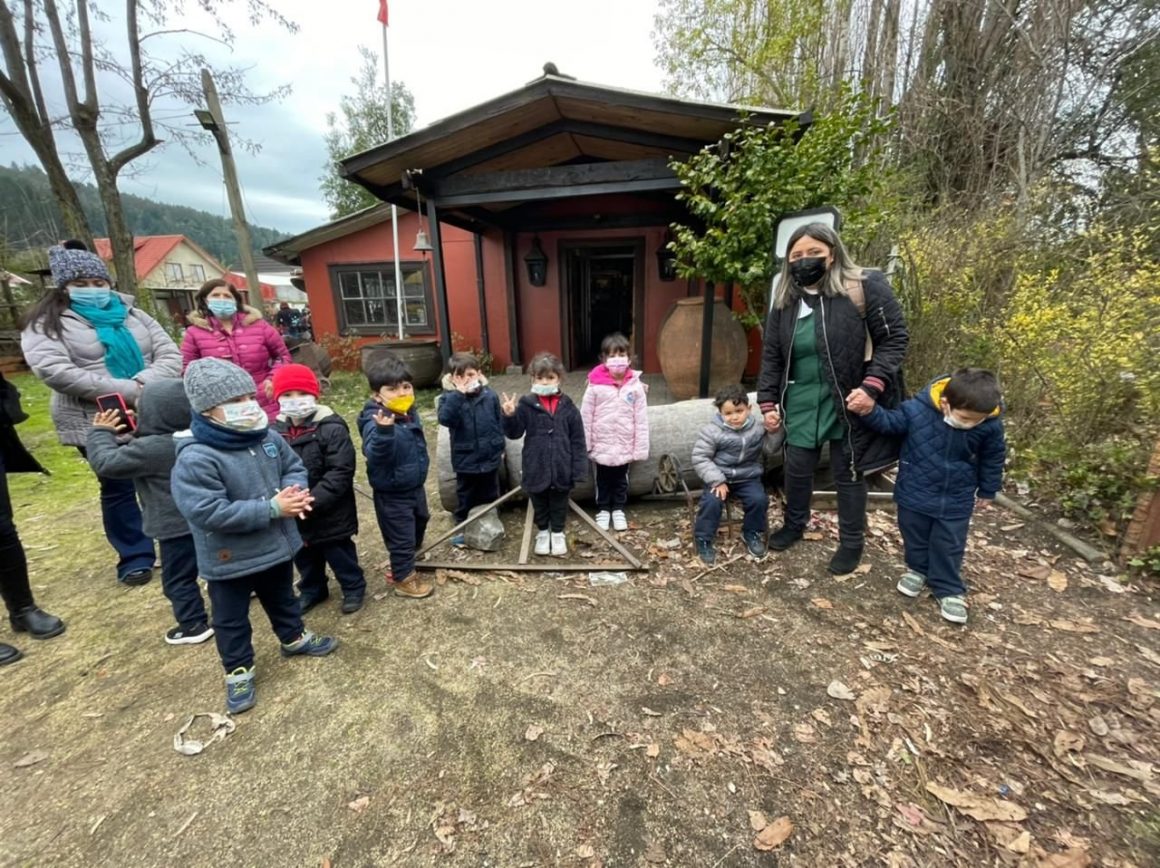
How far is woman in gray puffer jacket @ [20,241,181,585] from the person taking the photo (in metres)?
2.54

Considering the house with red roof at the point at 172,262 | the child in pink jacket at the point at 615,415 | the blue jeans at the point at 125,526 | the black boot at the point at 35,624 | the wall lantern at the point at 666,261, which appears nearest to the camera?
the black boot at the point at 35,624

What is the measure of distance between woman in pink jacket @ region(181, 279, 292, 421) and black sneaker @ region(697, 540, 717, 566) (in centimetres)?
297

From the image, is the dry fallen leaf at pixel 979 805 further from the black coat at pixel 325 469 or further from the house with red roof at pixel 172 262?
the house with red roof at pixel 172 262

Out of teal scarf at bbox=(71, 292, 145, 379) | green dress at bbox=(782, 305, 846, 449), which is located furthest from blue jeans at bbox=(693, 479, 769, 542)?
teal scarf at bbox=(71, 292, 145, 379)

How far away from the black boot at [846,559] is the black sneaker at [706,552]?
689 mm

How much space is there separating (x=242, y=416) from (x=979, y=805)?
2.94 meters

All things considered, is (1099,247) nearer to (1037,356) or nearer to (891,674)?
(1037,356)

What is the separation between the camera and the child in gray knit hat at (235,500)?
1.83m

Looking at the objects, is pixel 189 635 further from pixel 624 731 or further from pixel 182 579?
pixel 624 731

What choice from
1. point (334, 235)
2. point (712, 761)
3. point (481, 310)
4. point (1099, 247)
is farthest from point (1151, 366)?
point (334, 235)

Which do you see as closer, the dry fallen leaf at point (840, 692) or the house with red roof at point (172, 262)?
the dry fallen leaf at point (840, 692)

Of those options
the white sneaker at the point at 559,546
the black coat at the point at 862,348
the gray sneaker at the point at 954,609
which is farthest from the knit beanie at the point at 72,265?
the gray sneaker at the point at 954,609

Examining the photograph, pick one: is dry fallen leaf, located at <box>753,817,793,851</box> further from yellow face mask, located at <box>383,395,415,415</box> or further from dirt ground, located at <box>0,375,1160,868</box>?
yellow face mask, located at <box>383,395,415,415</box>

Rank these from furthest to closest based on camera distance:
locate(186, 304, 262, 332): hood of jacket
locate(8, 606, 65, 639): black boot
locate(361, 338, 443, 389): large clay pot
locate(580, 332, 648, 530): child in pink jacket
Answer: locate(361, 338, 443, 389): large clay pot, locate(580, 332, 648, 530): child in pink jacket, locate(186, 304, 262, 332): hood of jacket, locate(8, 606, 65, 639): black boot
